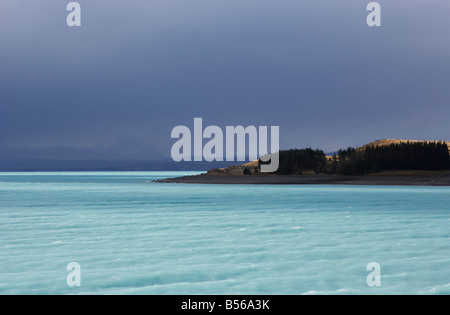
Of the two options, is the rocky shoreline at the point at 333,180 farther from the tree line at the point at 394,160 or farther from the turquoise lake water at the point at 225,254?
the turquoise lake water at the point at 225,254

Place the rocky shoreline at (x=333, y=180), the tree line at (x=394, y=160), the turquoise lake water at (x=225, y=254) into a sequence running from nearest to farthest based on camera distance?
1. the turquoise lake water at (x=225, y=254)
2. the rocky shoreline at (x=333, y=180)
3. the tree line at (x=394, y=160)

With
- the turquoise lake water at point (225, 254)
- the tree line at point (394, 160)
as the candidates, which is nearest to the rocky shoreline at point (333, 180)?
the tree line at point (394, 160)

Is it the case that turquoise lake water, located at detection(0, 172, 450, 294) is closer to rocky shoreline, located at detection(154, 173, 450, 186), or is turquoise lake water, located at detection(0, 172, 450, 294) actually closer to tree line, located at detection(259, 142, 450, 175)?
rocky shoreline, located at detection(154, 173, 450, 186)

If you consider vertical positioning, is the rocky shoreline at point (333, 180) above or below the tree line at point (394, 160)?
below

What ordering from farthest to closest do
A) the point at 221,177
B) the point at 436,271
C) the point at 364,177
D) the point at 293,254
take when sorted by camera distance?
1. the point at 221,177
2. the point at 364,177
3. the point at 293,254
4. the point at 436,271

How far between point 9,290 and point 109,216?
2090cm

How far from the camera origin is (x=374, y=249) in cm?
2034

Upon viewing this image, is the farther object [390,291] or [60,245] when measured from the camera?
[60,245]

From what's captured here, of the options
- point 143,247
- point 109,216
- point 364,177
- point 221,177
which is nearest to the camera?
point 143,247

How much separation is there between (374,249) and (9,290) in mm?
13707

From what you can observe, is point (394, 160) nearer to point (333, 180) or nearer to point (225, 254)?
point (333, 180)

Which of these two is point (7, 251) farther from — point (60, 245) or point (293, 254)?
point (293, 254)

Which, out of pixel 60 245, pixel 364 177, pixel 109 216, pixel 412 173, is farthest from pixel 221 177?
pixel 60 245

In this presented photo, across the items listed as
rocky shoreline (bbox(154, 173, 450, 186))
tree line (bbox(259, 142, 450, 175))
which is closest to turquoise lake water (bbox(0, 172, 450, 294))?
rocky shoreline (bbox(154, 173, 450, 186))
